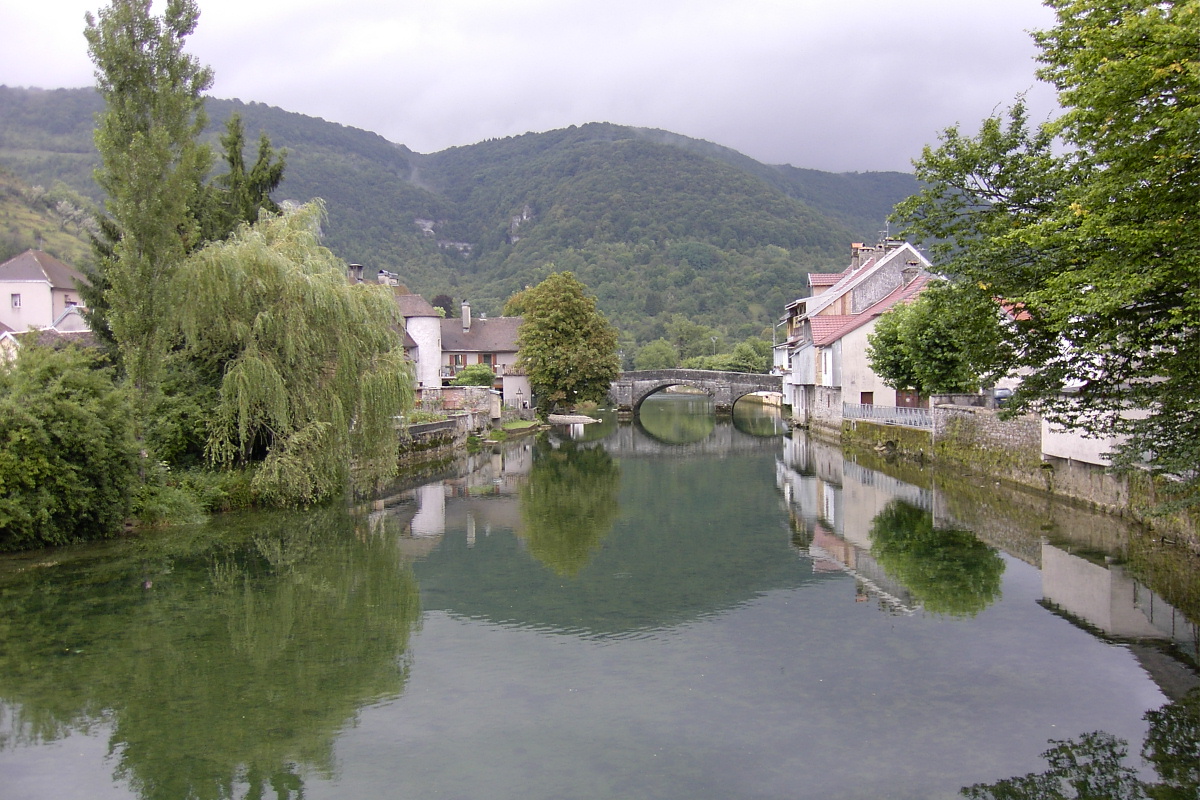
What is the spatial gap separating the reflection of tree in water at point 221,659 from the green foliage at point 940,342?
9.32 m

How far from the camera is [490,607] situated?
14078mm

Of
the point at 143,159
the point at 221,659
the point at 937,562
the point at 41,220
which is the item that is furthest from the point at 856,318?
the point at 41,220

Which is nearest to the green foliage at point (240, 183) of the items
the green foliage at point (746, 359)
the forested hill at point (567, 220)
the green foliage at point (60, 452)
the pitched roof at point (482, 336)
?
the green foliage at point (60, 452)

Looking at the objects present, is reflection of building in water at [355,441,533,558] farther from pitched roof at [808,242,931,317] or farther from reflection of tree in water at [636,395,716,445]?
pitched roof at [808,242,931,317]

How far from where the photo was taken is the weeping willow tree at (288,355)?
68.0 feet

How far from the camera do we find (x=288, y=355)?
69.6 ft

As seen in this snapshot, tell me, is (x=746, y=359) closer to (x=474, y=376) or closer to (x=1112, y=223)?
(x=474, y=376)

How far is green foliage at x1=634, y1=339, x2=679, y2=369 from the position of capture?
107m

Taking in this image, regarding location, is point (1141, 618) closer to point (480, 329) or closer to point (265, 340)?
point (265, 340)

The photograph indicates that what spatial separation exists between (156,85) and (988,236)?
54.2 ft

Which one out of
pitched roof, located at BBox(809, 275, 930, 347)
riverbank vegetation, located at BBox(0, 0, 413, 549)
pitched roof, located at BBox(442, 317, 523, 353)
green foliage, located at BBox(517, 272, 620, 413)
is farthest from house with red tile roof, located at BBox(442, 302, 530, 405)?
riverbank vegetation, located at BBox(0, 0, 413, 549)

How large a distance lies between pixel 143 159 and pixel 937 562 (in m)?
17.2

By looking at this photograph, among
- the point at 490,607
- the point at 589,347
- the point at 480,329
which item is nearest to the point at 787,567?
the point at 490,607

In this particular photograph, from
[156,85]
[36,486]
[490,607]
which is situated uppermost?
[156,85]
